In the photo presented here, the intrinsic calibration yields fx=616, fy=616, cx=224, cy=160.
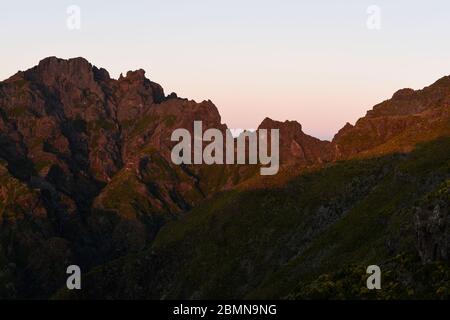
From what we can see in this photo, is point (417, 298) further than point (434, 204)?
No

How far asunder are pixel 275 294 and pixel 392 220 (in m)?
38.6

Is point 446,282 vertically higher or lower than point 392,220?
lower
